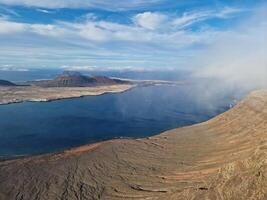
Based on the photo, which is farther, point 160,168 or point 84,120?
point 84,120

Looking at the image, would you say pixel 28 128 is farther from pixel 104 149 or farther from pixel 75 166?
pixel 75 166

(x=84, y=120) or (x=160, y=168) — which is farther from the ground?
(x=160, y=168)

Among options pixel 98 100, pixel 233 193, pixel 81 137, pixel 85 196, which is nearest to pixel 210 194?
pixel 233 193

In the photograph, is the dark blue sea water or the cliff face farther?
the dark blue sea water

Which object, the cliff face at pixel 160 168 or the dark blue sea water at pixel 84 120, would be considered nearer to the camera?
the cliff face at pixel 160 168
